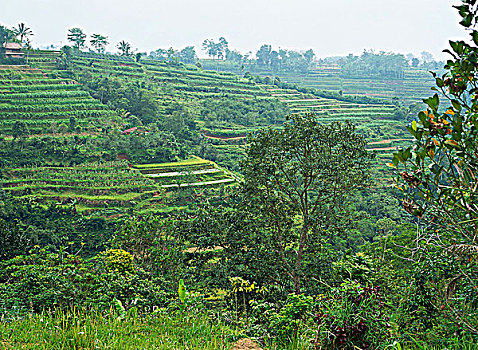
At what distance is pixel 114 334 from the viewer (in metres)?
2.75

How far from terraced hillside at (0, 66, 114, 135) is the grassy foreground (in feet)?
91.3

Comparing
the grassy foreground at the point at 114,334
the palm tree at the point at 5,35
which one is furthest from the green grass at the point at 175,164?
the grassy foreground at the point at 114,334

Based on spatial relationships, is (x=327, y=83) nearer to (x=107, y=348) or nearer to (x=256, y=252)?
(x=256, y=252)

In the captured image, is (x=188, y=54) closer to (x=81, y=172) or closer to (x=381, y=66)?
(x=381, y=66)

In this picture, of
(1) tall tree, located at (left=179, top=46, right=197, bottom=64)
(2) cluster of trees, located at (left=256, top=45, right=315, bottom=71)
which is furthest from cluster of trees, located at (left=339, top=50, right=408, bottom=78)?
(1) tall tree, located at (left=179, top=46, right=197, bottom=64)

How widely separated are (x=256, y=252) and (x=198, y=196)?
651 inches

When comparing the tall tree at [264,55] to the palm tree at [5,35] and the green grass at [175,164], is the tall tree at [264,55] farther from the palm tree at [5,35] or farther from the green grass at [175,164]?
the green grass at [175,164]

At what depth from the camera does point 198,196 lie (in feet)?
79.6

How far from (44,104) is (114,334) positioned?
1303 inches

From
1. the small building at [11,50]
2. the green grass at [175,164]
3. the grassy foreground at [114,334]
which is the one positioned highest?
the small building at [11,50]

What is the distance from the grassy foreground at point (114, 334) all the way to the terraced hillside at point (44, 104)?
27813 millimetres

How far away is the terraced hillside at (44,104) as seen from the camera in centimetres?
2852

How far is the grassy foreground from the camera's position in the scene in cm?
245

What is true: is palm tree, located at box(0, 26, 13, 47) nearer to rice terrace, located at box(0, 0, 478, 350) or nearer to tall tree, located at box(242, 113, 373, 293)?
rice terrace, located at box(0, 0, 478, 350)
